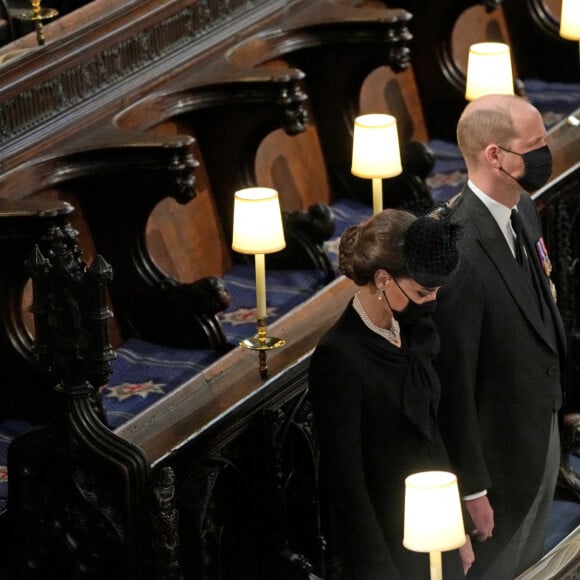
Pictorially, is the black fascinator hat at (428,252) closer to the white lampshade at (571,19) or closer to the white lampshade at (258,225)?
the white lampshade at (258,225)

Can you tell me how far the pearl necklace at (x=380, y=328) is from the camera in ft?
12.1

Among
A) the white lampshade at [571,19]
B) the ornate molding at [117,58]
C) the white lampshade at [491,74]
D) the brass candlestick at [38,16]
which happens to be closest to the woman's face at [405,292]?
the ornate molding at [117,58]

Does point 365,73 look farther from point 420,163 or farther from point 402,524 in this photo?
point 402,524

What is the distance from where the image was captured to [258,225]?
441cm

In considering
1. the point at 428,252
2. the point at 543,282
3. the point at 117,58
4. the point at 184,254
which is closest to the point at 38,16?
the point at 117,58

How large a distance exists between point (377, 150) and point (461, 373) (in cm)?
97

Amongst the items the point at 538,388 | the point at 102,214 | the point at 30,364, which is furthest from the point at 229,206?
the point at 538,388

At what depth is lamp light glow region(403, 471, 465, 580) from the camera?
3.62m

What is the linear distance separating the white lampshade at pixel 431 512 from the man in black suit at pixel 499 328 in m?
0.36

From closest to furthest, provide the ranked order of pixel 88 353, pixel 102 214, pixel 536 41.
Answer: pixel 88 353
pixel 102 214
pixel 536 41

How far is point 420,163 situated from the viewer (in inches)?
213

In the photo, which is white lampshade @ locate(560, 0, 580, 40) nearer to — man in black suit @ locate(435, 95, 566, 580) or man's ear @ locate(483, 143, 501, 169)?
man in black suit @ locate(435, 95, 566, 580)

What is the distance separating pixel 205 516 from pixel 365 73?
1.81m

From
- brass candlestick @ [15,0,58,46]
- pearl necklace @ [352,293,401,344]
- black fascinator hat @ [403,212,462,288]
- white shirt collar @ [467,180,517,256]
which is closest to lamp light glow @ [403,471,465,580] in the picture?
pearl necklace @ [352,293,401,344]
